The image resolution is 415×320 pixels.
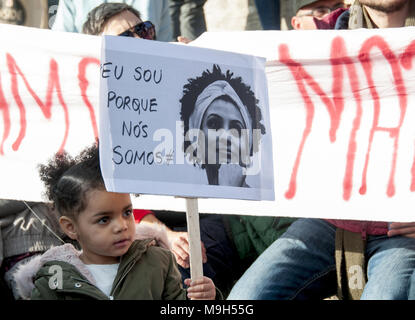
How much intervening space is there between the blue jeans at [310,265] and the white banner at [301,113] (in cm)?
10

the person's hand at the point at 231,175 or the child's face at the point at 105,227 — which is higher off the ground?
the person's hand at the point at 231,175

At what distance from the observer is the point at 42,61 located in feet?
15.0

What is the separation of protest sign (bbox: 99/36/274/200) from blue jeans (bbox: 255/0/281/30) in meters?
2.10

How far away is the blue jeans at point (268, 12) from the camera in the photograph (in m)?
5.72

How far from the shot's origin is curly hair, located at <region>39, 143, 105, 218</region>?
3.66 metres

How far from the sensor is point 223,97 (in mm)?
3551

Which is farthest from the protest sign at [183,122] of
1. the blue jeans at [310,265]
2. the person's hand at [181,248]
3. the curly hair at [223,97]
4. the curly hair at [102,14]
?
the curly hair at [102,14]

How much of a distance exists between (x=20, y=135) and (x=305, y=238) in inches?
54.3

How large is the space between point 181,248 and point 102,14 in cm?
124

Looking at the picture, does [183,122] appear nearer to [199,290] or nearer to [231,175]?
[231,175]

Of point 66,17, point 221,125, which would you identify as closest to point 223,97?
point 221,125

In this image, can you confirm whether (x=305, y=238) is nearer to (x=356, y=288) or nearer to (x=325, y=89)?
(x=356, y=288)

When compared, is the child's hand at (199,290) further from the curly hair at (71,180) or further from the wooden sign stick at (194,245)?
the curly hair at (71,180)
